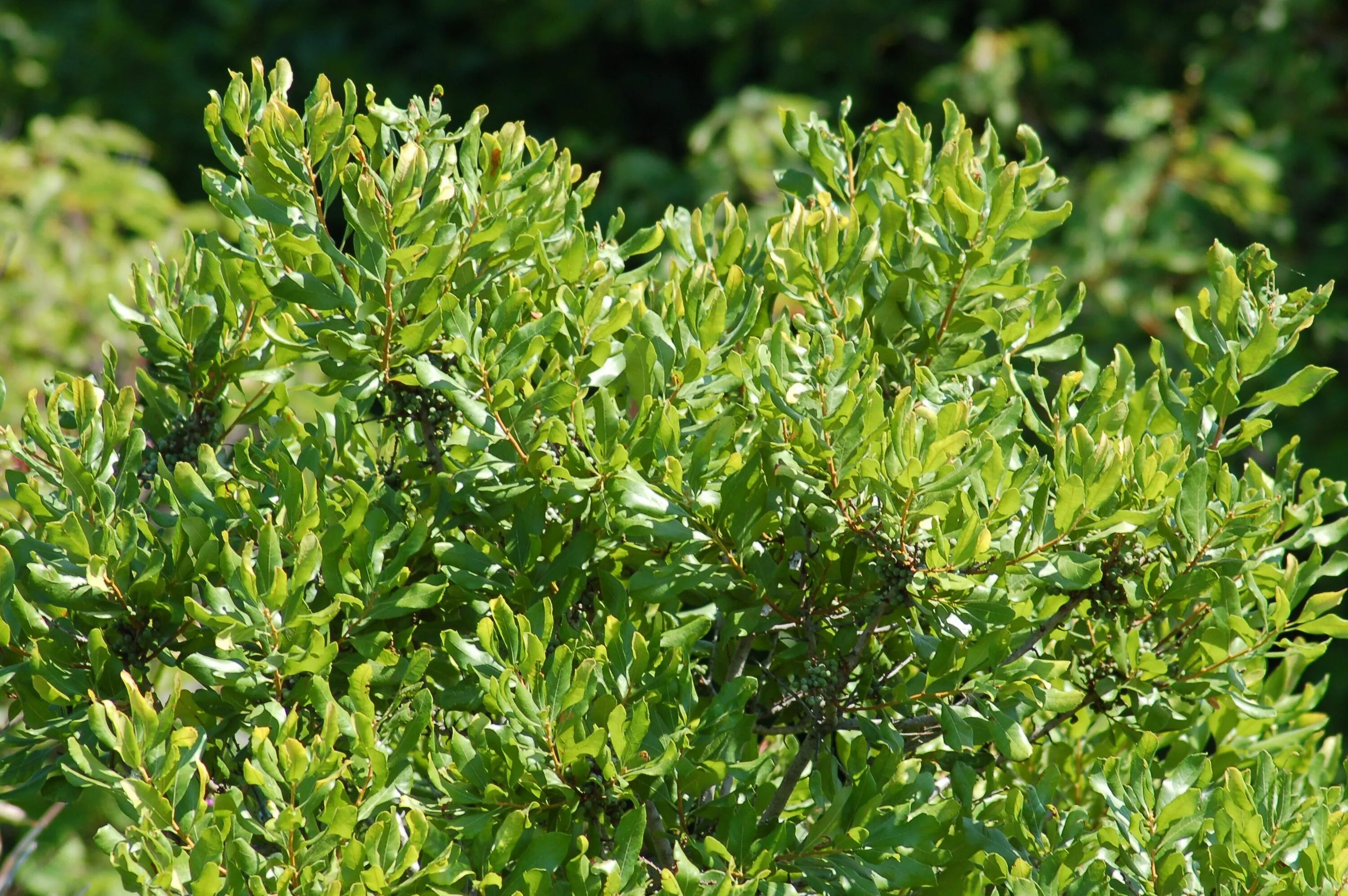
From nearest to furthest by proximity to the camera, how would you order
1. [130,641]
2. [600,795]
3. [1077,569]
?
[1077,569], [600,795], [130,641]

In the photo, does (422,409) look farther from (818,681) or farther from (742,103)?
(742,103)

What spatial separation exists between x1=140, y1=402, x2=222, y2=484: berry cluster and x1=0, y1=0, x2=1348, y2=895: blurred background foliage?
8.59ft

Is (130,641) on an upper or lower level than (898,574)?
lower

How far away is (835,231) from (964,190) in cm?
14

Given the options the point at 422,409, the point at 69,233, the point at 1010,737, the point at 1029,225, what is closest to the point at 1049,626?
the point at 1010,737

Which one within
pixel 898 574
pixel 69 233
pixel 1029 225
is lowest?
pixel 898 574

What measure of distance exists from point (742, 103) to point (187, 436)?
403 cm

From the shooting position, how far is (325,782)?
1201mm

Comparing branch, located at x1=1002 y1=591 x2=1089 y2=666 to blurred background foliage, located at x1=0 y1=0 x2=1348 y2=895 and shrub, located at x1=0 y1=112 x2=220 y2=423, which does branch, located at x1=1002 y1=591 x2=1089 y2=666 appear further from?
shrub, located at x1=0 y1=112 x2=220 y2=423

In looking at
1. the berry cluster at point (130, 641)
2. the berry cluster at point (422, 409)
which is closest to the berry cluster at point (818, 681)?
the berry cluster at point (422, 409)

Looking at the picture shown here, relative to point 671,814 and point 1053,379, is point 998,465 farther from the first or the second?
point 1053,379

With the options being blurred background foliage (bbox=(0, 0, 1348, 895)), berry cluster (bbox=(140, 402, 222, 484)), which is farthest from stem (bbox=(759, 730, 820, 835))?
blurred background foliage (bbox=(0, 0, 1348, 895))

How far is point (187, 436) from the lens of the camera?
1.62m

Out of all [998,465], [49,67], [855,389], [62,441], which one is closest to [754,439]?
[855,389]
